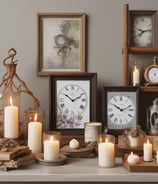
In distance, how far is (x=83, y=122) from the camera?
1737 millimetres

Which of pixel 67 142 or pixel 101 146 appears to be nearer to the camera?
pixel 101 146

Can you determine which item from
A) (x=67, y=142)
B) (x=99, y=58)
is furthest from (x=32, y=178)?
(x=99, y=58)

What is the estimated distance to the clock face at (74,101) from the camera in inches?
68.2

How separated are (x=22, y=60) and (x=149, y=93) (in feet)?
2.01

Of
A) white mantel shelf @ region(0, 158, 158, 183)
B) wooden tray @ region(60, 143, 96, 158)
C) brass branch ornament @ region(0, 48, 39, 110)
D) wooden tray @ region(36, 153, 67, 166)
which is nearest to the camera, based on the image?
white mantel shelf @ region(0, 158, 158, 183)

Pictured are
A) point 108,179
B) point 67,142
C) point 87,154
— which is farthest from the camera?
point 67,142

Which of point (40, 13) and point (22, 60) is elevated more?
point (40, 13)

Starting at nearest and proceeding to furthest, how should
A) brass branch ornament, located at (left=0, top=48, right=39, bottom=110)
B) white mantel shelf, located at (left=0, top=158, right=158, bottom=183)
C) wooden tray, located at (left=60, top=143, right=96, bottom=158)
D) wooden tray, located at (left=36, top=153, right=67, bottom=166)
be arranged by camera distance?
white mantel shelf, located at (left=0, top=158, right=158, bottom=183) < wooden tray, located at (left=36, top=153, right=67, bottom=166) < wooden tray, located at (left=60, top=143, right=96, bottom=158) < brass branch ornament, located at (left=0, top=48, right=39, bottom=110)

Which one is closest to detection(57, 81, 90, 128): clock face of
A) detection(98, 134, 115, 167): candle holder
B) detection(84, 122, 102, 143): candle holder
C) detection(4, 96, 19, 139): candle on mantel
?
detection(84, 122, 102, 143): candle holder

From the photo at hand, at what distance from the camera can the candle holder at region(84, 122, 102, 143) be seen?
1621mm

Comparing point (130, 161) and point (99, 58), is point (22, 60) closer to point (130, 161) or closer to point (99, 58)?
point (99, 58)

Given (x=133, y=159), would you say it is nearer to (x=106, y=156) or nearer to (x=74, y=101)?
(x=106, y=156)

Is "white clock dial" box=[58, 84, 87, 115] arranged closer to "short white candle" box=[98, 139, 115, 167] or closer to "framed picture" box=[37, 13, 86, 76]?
"framed picture" box=[37, 13, 86, 76]

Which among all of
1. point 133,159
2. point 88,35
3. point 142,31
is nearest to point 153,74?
point 142,31
